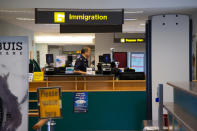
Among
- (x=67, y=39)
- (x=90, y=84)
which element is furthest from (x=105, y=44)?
(x=90, y=84)

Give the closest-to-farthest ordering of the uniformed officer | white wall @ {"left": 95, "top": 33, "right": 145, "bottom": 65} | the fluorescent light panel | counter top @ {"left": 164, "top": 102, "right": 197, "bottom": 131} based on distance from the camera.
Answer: counter top @ {"left": 164, "top": 102, "right": 197, "bottom": 131}, the uniformed officer, white wall @ {"left": 95, "top": 33, "right": 145, "bottom": 65}, the fluorescent light panel

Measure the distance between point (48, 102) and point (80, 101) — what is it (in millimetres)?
2707

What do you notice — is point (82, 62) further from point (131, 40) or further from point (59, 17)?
point (131, 40)

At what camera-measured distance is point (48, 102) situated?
12.8ft

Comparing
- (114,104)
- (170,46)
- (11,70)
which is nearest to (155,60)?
(170,46)

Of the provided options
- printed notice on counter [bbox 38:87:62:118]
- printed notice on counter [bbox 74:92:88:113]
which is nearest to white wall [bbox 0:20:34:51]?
printed notice on counter [bbox 74:92:88:113]

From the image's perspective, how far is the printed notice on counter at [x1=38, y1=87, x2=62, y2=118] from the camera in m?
3.91

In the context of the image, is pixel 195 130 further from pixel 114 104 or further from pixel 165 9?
pixel 114 104

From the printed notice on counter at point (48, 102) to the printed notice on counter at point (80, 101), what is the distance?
2687 mm

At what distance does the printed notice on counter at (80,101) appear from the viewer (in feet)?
21.7

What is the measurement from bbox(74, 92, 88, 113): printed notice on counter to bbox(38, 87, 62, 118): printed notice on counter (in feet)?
8.81

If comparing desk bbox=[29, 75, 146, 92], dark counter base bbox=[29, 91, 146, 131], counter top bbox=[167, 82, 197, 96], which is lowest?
dark counter base bbox=[29, 91, 146, 131]

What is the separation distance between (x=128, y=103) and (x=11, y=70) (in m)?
3.48

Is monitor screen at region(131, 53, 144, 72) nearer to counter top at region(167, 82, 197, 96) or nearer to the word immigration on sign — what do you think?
the word immigration on sign
